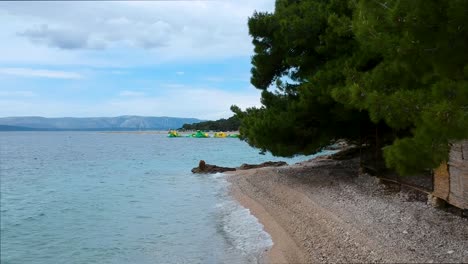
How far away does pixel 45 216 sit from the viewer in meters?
15.5

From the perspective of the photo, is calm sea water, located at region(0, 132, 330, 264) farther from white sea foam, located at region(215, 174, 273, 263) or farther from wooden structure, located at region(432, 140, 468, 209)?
wooden structure, located at region(432, 140, 468, 209)

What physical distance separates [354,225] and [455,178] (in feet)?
8.26

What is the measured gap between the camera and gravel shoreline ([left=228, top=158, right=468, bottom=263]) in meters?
7.68

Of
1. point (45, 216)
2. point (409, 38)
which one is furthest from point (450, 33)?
point (45, 216)

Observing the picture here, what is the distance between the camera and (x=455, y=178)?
9906 millimetres

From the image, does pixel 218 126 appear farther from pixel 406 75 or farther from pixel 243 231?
pixel 406 75

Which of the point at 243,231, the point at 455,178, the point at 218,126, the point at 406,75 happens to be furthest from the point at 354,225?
the point at 218,126

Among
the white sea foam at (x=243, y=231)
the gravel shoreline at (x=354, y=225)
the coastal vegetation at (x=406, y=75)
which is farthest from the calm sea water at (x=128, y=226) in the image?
the coastal vegetation at (x=406, y=75)

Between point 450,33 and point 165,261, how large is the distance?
23.2 ft

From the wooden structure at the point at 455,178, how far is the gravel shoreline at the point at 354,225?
0.39m

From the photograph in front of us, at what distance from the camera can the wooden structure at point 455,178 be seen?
9.53 m

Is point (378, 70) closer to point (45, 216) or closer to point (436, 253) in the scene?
point (436, 253)

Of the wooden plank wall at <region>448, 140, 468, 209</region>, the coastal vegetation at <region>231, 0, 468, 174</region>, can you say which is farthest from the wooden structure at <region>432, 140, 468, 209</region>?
the coastal vegetation at <region>231, 0, 468, 174</region>

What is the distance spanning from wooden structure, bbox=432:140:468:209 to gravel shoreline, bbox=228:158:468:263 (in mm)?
389
